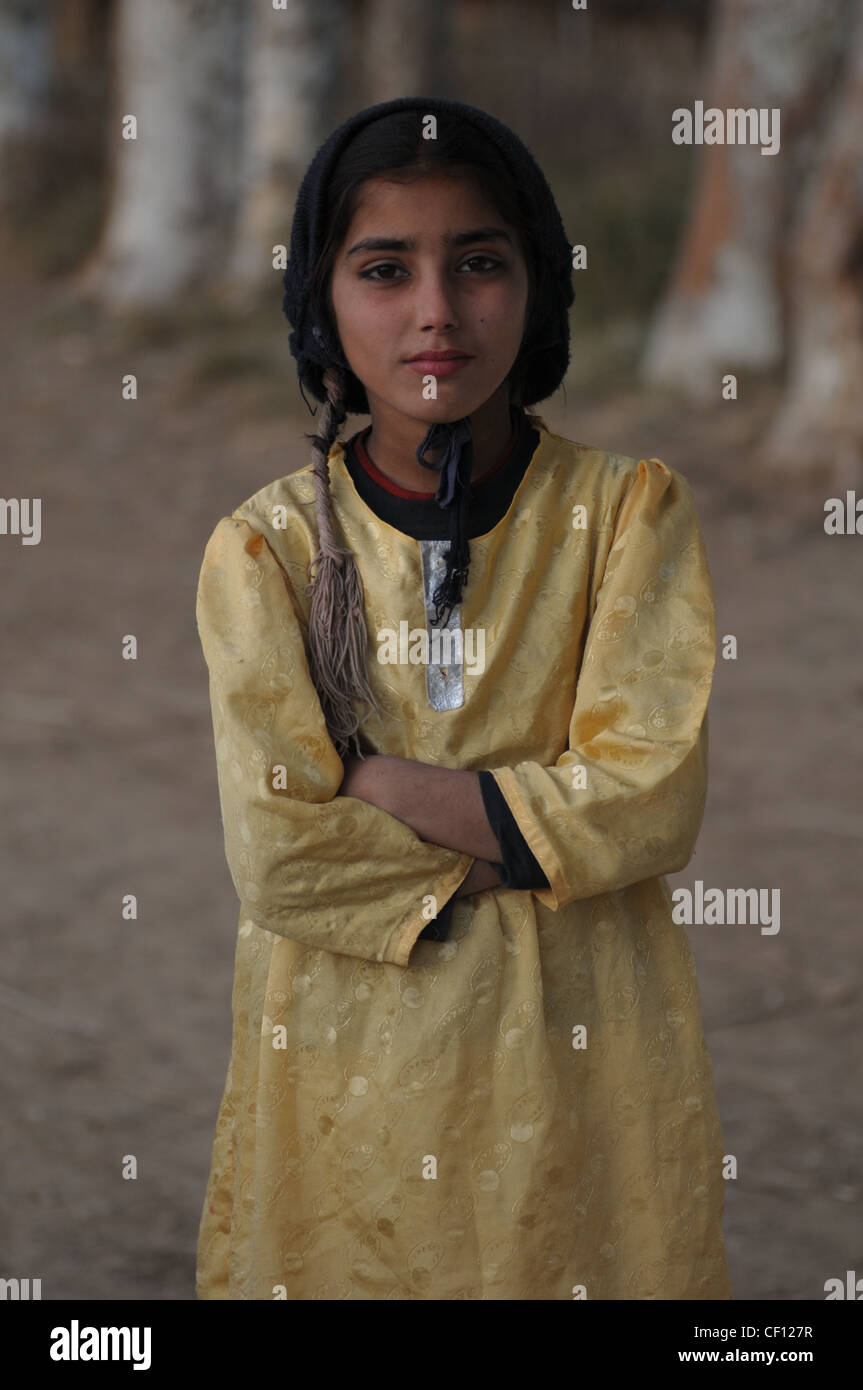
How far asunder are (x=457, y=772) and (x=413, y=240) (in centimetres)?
63

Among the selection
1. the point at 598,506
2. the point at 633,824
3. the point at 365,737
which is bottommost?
the point at 633,824

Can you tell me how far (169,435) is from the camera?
9.20m

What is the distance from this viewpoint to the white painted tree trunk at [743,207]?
7.92 meters

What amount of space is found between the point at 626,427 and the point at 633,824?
6.47m

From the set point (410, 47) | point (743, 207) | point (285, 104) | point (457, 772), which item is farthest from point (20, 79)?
point (457, 772)

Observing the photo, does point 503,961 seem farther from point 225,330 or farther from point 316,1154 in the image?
point 225,330

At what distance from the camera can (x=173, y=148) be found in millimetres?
10680

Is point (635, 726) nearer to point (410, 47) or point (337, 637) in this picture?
point (337, 637)

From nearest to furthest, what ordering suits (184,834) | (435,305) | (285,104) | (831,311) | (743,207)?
(435,305) → (184,834) → (831,311) → (743,207) → (285,104)

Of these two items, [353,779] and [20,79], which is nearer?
[353,779]

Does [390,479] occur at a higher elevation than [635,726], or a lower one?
higher

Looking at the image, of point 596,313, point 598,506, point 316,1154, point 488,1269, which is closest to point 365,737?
point 598,506

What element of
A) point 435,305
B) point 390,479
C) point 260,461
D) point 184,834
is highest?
point 260,461

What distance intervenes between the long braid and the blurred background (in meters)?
1.52
